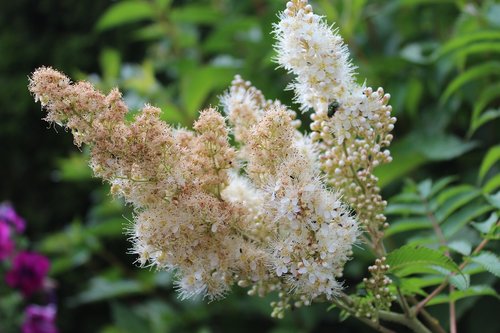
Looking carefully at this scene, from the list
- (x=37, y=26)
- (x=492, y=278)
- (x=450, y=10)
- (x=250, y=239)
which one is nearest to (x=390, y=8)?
(x=450, y=10)

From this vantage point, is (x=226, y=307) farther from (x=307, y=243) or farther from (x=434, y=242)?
(x=307, y=243)

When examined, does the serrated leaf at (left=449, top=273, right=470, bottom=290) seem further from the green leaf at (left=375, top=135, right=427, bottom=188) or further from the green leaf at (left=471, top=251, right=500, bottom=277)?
the green leaf at (left=375, top=135, right=427, bottom=188)

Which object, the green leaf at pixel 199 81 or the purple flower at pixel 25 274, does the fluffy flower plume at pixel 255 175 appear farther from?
the purple flower at pixel 25 274

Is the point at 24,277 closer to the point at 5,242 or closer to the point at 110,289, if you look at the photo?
the point at 5,242

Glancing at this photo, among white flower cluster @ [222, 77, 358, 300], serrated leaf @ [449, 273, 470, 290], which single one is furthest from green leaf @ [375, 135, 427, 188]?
white flower cluster @ [222, 77, 358, 300]

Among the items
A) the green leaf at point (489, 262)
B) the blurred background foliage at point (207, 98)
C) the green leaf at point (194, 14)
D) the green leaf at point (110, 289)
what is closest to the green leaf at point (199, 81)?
the blurred background foliage at point (207, 98)
